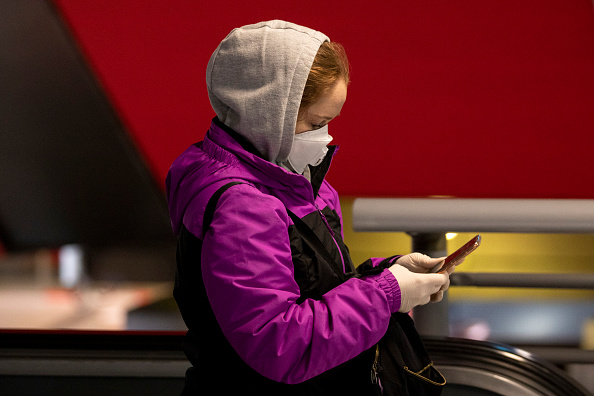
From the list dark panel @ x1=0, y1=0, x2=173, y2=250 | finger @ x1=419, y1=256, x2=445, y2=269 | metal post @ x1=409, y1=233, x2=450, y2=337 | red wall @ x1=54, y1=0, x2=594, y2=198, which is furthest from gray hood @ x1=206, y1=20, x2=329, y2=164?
dark panel @ x1=0, y1=0, x2=173, y2=250

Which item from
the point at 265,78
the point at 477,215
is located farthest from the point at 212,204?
the point at 477,215

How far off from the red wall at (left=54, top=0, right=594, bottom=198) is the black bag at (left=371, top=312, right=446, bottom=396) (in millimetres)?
1640

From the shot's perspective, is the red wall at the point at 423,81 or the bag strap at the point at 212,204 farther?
the red wall at the point at 423,81

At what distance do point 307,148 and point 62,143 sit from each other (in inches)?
92.5

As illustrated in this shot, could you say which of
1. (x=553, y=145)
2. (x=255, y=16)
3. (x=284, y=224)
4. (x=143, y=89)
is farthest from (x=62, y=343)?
(x=553, y=145)

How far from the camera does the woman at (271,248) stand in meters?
0.76

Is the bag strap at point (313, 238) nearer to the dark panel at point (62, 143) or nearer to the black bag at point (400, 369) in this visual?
the black bag at point (400, 369)

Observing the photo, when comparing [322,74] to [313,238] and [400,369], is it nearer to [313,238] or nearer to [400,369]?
[313,238]

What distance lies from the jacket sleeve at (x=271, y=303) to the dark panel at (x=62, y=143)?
2100mm

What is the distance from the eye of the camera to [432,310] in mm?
1475

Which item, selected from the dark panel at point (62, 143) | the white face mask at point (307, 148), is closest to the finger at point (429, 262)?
the white face mask at point (307, 148)

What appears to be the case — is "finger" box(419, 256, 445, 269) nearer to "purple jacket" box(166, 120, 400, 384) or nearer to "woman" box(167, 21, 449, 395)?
"woman" box(167, 21, 449, 395)

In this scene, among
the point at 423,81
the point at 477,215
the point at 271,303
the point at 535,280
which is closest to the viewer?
the point at 271,303

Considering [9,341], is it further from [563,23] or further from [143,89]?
[563,23]
